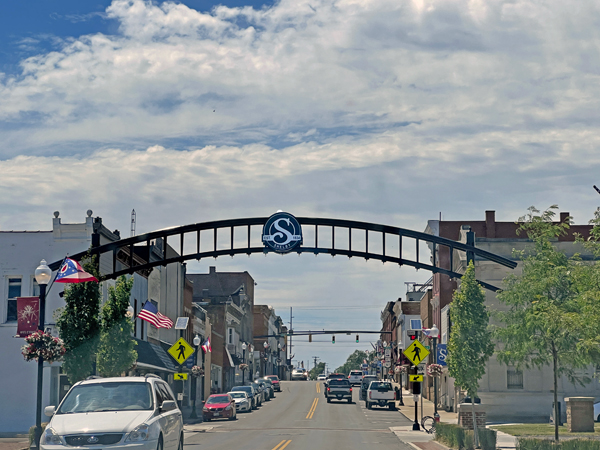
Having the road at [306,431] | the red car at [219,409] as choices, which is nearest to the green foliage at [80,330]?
the road at [306,431]

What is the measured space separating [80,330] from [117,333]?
2.95 metres

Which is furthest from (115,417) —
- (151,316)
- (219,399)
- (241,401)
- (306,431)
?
(241,401)

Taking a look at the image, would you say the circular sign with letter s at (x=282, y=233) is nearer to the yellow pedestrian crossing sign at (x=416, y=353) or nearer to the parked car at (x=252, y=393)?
the yellow pedestrian crossing sign at (x=416, y=353)

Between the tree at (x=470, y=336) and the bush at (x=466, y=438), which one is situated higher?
the tree at (x=470, y=336)

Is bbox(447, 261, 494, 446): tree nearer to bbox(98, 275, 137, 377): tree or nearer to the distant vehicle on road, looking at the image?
bbox(98, 275, 137, 377): tree

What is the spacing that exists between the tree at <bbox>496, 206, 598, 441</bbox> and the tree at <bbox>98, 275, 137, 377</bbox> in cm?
1281

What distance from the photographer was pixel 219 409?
4462 cm

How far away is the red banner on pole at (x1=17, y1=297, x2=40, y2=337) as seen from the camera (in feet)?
85.8

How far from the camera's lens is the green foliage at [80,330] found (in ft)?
83.0

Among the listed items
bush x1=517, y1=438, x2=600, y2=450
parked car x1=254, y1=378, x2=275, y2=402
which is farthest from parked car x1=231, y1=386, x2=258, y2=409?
bush x1=517, y1=438, x2=600, y2=450

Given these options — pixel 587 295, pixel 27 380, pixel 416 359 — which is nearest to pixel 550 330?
pixel 587 295

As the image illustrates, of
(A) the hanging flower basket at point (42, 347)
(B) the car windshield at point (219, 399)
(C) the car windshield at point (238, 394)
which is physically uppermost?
(A) the hanging flower basket at point (42, 347)

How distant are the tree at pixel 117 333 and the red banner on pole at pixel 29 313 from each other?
2.22 metres

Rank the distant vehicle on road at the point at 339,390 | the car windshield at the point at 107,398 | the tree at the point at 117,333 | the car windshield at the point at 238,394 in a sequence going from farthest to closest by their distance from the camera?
the distant vehicle on road at the point at 339,390 → the car windshield at the point at 238,394 → the tree at the point at 117,333 → the car windshield at the point at 107,398
